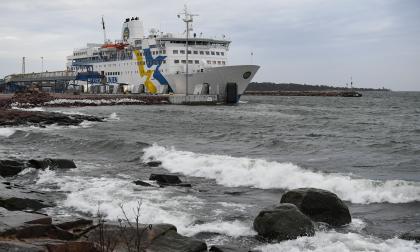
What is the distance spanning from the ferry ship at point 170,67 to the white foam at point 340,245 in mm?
45726

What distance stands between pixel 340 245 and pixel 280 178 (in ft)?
19.1

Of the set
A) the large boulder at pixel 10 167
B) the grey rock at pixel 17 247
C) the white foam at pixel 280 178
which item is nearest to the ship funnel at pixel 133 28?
the white foam at pixel 280 178

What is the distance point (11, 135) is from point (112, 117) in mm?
12939

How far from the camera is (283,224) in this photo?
24.9 ft

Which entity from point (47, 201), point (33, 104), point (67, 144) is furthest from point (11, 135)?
point (33, 104)

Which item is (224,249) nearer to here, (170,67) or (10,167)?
(10,167)

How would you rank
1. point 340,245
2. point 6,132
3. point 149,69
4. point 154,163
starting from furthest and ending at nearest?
point 149,69 < point 6,132 < point 154,163 < point 340,245

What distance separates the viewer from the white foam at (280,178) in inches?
429

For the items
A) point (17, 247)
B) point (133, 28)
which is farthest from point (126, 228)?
point (133, 28)

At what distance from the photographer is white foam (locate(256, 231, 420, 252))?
710 cm

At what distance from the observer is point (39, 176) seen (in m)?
13.3

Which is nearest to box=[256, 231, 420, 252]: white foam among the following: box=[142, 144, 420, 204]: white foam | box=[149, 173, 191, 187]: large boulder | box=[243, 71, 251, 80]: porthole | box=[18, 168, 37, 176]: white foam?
box=[142, 144, 420, 204]: white foam

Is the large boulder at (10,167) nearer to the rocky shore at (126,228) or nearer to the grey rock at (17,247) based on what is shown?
the rocky shore at (126,228)

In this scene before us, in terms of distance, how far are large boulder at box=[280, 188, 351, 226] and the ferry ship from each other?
146ft
